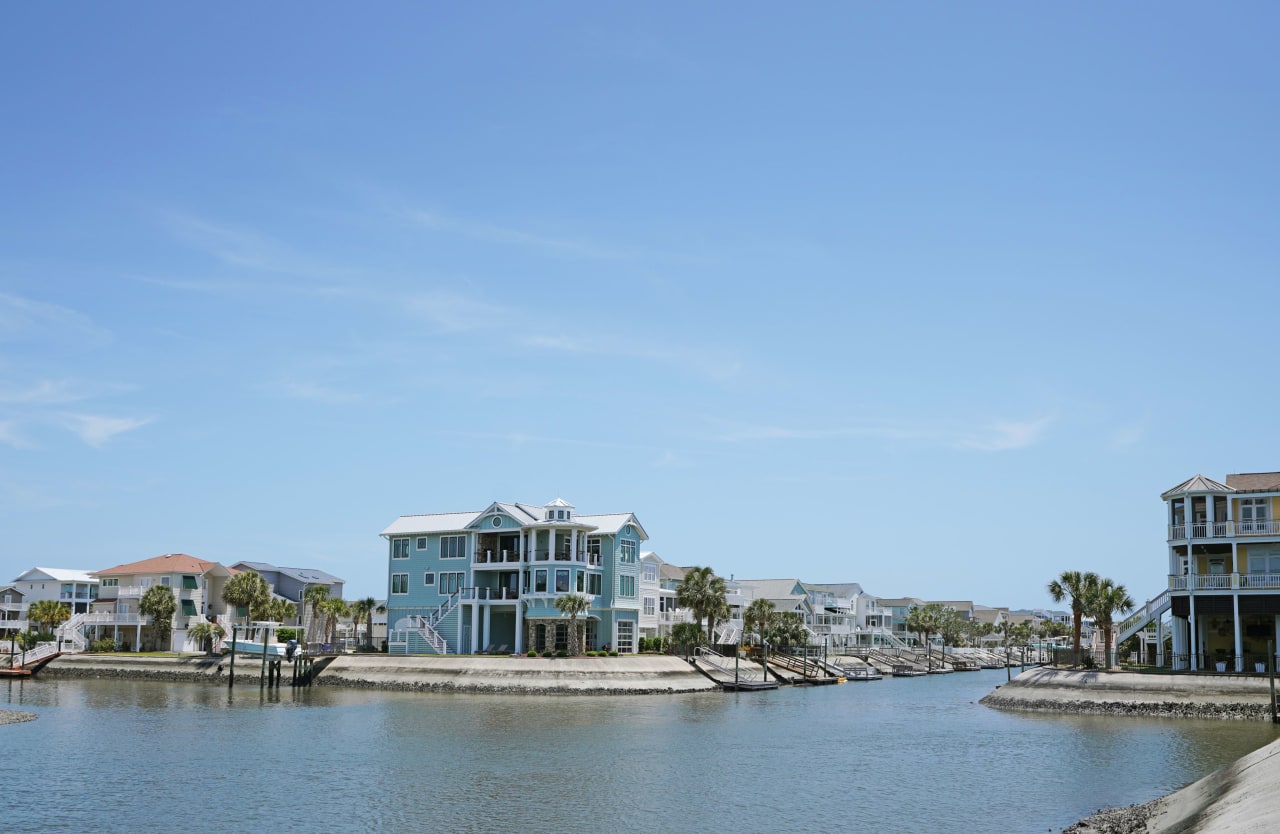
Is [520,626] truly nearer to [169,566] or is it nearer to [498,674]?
[498,674]

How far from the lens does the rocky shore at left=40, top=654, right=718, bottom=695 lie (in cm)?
6800

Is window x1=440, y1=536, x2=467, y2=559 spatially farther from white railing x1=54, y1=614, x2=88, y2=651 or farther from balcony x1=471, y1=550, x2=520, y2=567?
white railing x1=54, y1=614, x2=88, y2=651

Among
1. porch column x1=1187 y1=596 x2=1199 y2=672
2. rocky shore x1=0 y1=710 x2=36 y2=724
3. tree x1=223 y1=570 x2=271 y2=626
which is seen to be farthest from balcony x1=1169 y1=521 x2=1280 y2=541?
tree x1=223 y1=570 x2=271 y2=626

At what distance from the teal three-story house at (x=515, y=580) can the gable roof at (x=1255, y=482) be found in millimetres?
40737

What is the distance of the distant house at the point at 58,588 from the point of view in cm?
11069

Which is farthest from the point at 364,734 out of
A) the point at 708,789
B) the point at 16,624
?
the point at 16,624

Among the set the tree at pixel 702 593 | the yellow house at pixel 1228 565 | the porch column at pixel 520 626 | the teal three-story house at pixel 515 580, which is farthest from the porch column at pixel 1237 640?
the porch column at pixel 520 626

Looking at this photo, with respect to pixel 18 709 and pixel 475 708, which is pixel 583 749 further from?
pixel 18 709

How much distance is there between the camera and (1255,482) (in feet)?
196

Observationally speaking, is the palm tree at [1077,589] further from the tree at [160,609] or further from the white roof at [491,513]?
the tree at [160,609]

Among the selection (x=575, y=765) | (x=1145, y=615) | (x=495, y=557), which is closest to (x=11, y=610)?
(x=495, y=557)

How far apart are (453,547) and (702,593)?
64.1ft

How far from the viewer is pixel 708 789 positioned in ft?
116

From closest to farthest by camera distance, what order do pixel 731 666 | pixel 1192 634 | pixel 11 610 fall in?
pixel 1192 634
pixel 731 666
pixel 11 610
